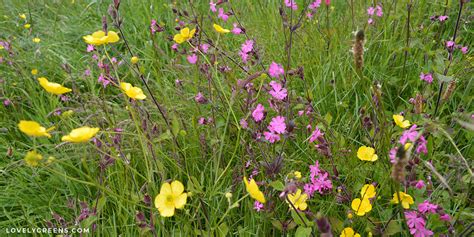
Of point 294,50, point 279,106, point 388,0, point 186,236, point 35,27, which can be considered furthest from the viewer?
point 35,27

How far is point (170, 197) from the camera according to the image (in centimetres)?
120

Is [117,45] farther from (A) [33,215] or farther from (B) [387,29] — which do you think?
(B) [387,29]

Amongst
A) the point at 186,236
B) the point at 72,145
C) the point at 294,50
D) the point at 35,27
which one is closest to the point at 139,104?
the point at 72,145

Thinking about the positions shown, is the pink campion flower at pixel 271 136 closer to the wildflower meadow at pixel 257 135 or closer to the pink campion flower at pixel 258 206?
the wildflower meadow at pixel 257 135

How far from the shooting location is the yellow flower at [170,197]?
1.17 metres

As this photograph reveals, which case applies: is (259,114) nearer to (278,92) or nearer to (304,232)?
(278,92)

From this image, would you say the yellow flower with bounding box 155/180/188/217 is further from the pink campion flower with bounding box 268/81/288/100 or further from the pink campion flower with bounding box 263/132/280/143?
the pink campion flower with bounding box 268/81/288/100

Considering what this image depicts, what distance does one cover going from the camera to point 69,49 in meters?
2.96

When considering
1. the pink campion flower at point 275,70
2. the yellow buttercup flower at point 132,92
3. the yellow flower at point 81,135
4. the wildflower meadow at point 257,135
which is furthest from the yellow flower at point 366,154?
the yellow flower at point 81,135

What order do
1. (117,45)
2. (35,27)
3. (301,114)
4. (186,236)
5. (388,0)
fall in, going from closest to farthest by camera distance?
(186,236), (301,114), (388,0), (117,45), (35,27)

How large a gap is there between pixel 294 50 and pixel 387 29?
51 cm

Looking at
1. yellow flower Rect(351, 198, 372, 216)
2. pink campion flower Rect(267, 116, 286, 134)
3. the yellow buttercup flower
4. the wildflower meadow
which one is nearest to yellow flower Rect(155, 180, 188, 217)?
the wildflower meadow

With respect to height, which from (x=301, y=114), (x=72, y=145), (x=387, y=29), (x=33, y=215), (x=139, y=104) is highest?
(x=387, y=29)

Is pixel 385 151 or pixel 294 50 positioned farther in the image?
pixel 294 50
